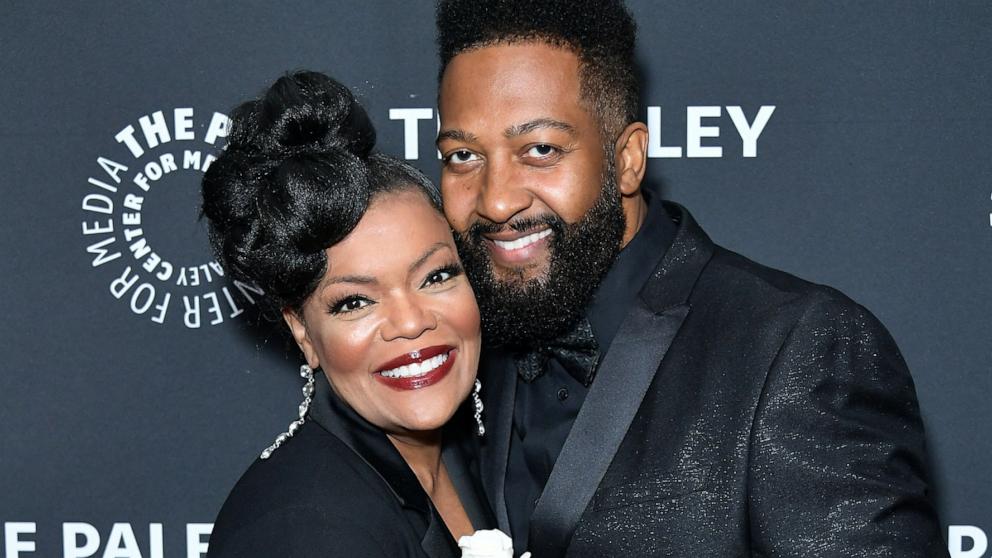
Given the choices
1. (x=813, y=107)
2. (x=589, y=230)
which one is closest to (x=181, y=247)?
(x=589, y=230)

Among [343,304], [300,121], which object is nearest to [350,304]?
[343,304]

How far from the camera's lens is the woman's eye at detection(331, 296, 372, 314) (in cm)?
171

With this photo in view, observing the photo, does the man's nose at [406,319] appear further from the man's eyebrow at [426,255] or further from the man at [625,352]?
the man at [625,352]

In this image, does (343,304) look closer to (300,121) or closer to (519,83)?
(300,121)

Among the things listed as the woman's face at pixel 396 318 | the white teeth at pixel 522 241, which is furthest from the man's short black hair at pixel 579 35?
the woman's face at pixel 396 318

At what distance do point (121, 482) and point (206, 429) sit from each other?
25cm

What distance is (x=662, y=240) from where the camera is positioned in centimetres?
190

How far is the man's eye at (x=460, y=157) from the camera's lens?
1.85m

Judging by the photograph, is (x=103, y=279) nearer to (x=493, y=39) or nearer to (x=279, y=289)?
(x=279, y=289)

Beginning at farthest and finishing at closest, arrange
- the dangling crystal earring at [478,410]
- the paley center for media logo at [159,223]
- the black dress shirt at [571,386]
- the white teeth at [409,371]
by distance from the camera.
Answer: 1. the paley center for media logo at [159,223]
2. the dangling crystal earring at [478,410]
3. the black dress shirt at [571,386]
4. the white teeth at [409,371]

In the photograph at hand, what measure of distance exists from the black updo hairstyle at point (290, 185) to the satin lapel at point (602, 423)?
0.46m

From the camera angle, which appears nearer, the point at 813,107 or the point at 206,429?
the point at 813,107

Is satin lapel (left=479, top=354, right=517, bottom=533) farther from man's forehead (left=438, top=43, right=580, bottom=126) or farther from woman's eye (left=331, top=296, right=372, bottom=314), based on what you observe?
man's forehead (left=438, top=43, right=580, bottom=126)

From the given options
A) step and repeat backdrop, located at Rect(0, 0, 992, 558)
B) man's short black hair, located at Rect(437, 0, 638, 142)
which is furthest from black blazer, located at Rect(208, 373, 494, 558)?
step and repeat backdrop, located at Rect(0, 0, 992, 558)
